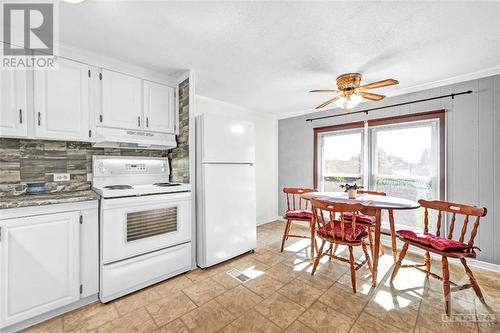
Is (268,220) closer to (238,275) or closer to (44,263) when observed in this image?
(238,275)

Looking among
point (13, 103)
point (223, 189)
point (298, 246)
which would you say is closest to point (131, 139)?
point (13, 103)

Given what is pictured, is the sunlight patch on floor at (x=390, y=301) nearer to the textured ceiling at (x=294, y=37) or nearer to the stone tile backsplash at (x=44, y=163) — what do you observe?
the textured ceiling at (x=294, y=37)

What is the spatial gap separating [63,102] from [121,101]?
0.50 meters

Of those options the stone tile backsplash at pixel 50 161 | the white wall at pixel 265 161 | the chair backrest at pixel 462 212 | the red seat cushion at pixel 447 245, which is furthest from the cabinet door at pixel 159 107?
the chair backrest at pixel 462 212

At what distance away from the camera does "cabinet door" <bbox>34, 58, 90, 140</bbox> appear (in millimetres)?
1974

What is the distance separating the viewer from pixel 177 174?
287 centimetres

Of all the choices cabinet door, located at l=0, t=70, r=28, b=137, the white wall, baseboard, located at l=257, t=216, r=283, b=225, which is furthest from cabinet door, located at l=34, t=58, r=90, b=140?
baseboard, located at l=257, t=216, r=283, b=225

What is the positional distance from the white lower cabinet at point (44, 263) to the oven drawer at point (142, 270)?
13cm

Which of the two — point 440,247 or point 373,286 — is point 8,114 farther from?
point 440,247

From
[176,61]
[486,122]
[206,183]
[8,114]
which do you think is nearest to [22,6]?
[8,114]

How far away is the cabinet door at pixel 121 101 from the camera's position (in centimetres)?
231

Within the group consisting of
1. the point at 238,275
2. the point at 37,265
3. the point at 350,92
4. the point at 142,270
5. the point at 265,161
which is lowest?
the point at 238,275

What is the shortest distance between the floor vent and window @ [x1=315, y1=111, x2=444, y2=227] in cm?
248

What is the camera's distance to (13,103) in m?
1.85
